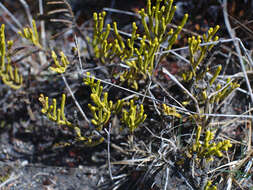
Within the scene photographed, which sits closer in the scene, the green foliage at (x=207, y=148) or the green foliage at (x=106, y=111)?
the green foliage at (x=207, y=148)

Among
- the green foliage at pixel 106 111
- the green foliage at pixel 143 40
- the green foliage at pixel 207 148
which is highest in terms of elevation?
the green foliage at pixel 143 40

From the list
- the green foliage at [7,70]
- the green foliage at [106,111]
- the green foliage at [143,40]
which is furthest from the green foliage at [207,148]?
the green foliage at [7,70]

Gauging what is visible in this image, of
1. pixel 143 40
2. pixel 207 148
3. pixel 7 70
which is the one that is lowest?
pixel 207 148

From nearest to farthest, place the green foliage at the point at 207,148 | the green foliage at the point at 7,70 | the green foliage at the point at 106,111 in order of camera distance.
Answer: the green foliage at the point at 207,148, the green foliage at the point at 106,111, the green foliage at the point at 7,70

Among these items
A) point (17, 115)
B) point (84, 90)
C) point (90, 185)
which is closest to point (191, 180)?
point (90, 185)

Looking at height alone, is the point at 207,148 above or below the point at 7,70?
below

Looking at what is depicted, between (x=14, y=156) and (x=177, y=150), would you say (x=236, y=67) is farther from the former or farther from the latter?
(x=14, y=156)

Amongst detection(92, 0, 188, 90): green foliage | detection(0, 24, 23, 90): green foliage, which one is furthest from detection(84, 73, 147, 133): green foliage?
detection(0, 24, 23, 90): green foliage

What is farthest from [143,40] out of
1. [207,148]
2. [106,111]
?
[207,148]

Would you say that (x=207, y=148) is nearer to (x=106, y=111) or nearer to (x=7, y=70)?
(x=106, y=111)

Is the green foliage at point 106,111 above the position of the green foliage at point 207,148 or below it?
above

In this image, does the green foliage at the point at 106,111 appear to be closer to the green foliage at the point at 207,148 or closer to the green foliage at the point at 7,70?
the green foliage at the point at 207,148
